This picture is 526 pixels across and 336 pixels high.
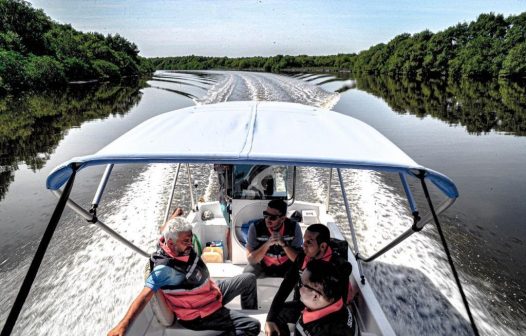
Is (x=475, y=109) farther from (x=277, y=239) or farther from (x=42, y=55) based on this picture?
(x=42, y=55)

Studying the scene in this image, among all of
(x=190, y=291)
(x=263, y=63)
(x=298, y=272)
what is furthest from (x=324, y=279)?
(x=263, y=63)

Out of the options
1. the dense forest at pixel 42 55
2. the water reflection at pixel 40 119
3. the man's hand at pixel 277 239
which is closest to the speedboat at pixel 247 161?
the man's hand at pixel 277 239

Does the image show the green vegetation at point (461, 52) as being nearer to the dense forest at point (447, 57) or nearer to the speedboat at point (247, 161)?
the dense forest at point (447, 57)

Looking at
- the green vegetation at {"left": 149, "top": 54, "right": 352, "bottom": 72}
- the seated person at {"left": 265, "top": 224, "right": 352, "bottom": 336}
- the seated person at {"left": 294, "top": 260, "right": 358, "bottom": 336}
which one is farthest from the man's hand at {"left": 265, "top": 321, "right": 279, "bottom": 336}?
the green vegetation at {"left": 149, "top": 54, "right": 352, "bottom": 72}

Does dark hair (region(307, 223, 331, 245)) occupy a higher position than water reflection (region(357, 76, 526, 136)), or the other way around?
dark hair (region(307, 223, 331, 245))

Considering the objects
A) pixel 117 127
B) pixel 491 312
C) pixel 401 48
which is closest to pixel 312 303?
pixel 491 312

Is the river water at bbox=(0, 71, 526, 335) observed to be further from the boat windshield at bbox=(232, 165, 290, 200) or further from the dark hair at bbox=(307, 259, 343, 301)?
the dark hair at bbox=(307, 259, 343, 301)
